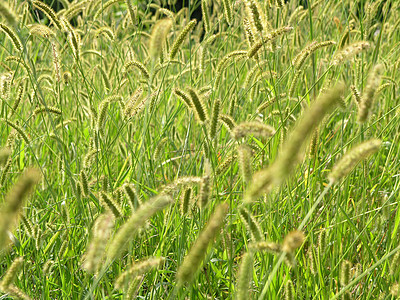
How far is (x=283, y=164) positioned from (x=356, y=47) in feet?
2.72

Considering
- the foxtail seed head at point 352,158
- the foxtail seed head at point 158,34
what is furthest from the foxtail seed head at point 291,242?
the foxtail seed head at point 158,34

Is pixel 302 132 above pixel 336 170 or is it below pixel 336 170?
above

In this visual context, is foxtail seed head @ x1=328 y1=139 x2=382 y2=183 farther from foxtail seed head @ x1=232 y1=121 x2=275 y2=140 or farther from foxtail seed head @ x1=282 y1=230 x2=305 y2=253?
foxtail seed head @ x1=232 y1=121 x2=275 y2=140

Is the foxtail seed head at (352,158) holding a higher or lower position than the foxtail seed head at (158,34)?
lower

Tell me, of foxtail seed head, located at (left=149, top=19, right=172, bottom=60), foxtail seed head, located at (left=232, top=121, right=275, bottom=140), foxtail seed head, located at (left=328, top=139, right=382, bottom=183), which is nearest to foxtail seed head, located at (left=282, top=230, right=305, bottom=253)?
foxtail seed head, located at (left=328, top=139, right=382, bottom=183)

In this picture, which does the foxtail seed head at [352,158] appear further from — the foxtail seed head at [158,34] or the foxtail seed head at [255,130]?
the foxtail seed head at [158,34]

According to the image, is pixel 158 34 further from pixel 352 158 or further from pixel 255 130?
pixel 352 158

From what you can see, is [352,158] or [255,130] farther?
[255,130]

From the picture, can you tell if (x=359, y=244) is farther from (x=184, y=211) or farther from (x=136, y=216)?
(x=136, y=216)

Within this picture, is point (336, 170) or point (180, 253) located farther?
point (180, 253)

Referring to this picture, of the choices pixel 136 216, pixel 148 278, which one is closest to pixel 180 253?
pixel 148 278

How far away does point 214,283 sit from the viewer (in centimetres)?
186

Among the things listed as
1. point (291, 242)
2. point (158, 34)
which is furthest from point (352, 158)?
point (158, 34)

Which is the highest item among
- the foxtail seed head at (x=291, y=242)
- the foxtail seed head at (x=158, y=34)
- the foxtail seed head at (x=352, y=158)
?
the foxtail seed head at (x=158, y=34)
